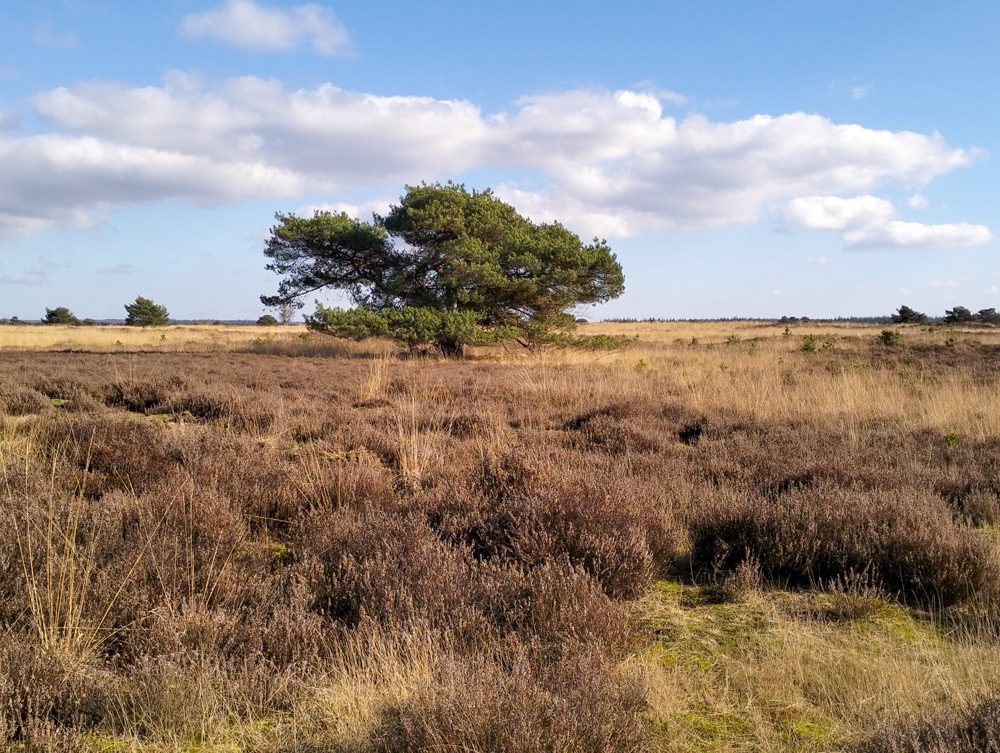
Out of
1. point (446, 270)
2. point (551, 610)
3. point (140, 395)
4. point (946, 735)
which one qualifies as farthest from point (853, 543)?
point (446, 270)

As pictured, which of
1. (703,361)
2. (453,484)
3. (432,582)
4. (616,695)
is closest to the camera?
(616,695)

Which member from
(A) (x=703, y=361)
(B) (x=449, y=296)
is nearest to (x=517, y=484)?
(A) (x=703, y=361)

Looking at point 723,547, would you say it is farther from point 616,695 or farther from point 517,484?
point 616,695

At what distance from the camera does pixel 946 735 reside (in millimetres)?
1932

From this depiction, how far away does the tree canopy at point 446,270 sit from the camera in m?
21.9

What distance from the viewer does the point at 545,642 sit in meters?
2.64

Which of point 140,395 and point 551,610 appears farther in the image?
point 140,395

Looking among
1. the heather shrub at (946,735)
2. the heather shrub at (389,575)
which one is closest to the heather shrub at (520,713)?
the heather shrub at (389,575)

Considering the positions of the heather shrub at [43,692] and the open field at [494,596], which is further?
the open field at [494,596]

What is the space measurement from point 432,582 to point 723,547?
204cm

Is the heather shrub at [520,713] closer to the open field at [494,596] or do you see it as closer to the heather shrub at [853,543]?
the open field at [494,596]

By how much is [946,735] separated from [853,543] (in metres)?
1.98

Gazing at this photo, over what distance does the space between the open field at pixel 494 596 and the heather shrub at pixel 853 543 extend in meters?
0.02

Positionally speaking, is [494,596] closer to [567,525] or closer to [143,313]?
[567,525]
